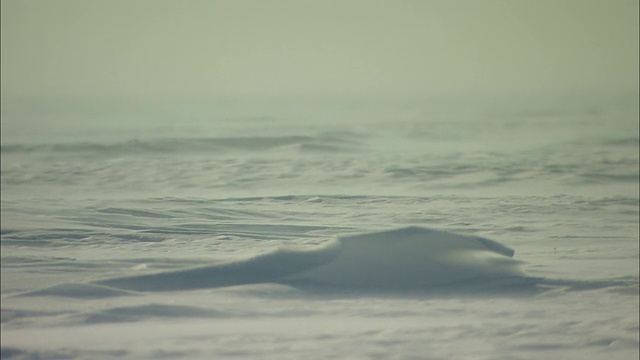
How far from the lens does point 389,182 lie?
3.66 meters

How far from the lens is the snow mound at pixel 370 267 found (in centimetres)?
241

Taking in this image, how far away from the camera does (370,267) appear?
2.46 meters

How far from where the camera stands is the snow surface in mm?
2029

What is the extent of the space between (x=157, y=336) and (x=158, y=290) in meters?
0.33

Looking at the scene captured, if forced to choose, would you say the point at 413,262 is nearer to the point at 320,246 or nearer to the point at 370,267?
the point at 370,267

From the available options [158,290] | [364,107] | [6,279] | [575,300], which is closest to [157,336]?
[158,290]

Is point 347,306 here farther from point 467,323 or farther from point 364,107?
point 364,107

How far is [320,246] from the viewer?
103 inches

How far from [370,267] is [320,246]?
0.23m

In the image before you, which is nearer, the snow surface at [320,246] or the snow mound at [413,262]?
the snow surface at [320,246]

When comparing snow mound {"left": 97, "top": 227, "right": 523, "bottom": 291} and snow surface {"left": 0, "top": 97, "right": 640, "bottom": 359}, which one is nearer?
snow surface {"left": 0, "top": 97, "right": 640, "bottom": 359}

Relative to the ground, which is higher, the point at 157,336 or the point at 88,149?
the point at 88,149

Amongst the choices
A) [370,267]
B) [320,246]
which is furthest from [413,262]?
[320,246]

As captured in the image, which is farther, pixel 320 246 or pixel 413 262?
pixel 320 246
